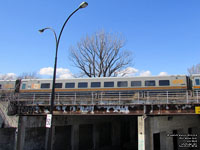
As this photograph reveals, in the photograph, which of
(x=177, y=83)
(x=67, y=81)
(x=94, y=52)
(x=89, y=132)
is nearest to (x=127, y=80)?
(x=177, y=83)

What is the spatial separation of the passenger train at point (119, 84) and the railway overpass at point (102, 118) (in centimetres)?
94

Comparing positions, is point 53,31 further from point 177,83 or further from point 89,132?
point 89,132

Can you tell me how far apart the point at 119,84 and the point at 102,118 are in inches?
283

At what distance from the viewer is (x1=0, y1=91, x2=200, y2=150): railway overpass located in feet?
54.7

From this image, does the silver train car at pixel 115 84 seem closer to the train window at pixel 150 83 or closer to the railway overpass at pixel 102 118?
the train window at pixel 150 83

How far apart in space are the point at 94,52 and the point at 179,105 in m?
27.9

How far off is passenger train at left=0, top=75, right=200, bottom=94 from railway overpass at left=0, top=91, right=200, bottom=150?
94 cm

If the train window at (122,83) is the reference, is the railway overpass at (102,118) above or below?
below

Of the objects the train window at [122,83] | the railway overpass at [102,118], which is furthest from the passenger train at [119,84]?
the railway overpass at [102,118]

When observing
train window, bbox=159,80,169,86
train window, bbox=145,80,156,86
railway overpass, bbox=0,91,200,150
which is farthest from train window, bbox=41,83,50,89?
train window, bbox=159,80,169,86

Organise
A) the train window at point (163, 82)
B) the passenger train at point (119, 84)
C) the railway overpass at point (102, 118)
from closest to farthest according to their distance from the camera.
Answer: the railway overpass at point (102, 118), the passenger train at point (119, 84), the train window at point (163, 82)

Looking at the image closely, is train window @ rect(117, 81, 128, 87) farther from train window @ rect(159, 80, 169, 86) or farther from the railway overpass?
train window @ rect(159, 80, 169, 86)

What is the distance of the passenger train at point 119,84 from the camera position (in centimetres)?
2164

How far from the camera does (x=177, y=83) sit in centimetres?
2158
